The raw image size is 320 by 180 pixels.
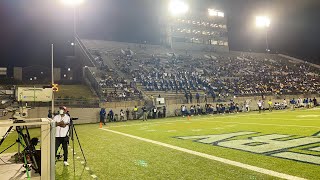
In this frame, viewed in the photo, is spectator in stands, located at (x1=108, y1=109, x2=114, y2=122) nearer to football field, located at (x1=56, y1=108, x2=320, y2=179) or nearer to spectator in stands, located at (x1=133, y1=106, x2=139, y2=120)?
spectator in stands, located at (x1=133, y1=106, x2=139, y2=120)

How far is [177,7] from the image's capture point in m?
56.6

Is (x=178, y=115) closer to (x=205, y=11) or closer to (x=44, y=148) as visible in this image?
(x=44, y=148)

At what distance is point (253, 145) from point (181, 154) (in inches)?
115

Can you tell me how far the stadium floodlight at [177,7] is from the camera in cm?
5599

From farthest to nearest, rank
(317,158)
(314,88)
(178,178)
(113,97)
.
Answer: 1. (314,88)
2. (113,97)
3. (317,158)
4. (178,178)

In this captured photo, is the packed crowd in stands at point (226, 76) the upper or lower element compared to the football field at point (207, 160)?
upper

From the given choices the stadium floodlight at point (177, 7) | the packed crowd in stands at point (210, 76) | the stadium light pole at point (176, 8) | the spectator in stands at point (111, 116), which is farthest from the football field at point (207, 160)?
the stadium floodlight at point (177, 7)

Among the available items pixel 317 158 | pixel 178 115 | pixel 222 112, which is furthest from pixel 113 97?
pixel 317 158

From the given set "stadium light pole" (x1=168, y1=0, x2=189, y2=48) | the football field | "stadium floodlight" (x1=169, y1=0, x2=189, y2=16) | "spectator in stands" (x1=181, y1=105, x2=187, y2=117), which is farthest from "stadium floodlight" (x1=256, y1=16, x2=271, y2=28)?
the football field

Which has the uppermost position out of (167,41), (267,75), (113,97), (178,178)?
(167,41)

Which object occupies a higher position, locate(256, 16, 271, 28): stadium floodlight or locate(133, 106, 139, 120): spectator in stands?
locate(256, 16, 271, 28): stadium floodlight

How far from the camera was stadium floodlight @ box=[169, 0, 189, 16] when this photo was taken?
55994mm

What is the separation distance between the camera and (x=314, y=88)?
47.4 metres

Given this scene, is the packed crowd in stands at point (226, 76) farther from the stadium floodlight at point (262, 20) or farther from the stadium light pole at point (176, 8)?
the stadium light pole at point (176, 8)
